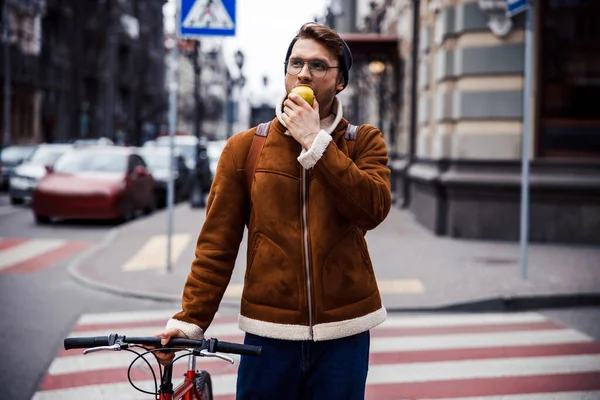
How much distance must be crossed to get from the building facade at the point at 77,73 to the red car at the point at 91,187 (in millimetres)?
28117

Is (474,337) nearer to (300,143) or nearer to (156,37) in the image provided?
(300,143)

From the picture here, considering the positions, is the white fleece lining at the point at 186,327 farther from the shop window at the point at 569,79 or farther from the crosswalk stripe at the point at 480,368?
the shop window at the point at 569,79

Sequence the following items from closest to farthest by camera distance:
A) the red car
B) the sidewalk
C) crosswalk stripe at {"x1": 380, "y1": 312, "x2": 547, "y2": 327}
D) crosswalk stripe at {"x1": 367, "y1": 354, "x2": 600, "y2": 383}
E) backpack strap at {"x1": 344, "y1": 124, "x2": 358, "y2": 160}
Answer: backpack strap at {"x1": 344, "y1": 124, "x2": 358, "y2": 160} → crosswalk stripe at {"x1": 367, "y1": 354, "x2": 600, "y2": 383} → crosswalk stripe at {"x1": 380, "y1": 312, "x2": 547, "y2": 327} → the sidewalk → the red car

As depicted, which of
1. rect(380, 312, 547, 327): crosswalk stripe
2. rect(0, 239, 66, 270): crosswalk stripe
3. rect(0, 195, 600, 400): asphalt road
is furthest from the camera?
rect(0, 239, 66, 270): crosswalk stripe

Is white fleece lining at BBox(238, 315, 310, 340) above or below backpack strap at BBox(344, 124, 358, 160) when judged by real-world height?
below

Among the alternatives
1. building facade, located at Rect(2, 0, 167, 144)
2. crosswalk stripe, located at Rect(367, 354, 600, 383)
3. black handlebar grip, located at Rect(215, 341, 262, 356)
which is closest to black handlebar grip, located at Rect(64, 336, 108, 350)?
black handlebar grip, located at Rect(215, 341, 262, 356)

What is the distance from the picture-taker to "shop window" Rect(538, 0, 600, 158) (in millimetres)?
13266

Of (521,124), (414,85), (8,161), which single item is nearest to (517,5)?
(521,124)

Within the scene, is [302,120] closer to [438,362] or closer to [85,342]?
[85,342]

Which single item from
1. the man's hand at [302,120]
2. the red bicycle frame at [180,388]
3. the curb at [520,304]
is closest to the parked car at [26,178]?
the curb at [520,304]

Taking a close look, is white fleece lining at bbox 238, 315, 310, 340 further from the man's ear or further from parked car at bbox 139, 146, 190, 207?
parked car at bbox 139, 146, 190, 207

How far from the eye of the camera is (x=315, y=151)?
263 centimetres

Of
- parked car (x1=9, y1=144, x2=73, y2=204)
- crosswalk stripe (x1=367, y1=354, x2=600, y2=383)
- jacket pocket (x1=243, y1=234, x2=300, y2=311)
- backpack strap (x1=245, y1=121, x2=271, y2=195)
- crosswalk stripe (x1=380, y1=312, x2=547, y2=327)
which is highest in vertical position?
backpack strap (x1=245, y1=121, x2=271, y2=195)

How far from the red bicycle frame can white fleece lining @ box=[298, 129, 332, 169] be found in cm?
75
